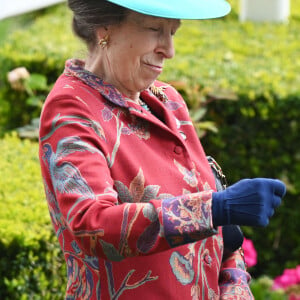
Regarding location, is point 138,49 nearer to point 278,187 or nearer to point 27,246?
point 278,187

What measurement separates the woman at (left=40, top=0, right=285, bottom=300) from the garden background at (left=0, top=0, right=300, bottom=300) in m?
1.45

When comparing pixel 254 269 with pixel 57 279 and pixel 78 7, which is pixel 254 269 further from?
pixel 78 7

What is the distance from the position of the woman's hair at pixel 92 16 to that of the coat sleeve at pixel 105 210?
318 mm

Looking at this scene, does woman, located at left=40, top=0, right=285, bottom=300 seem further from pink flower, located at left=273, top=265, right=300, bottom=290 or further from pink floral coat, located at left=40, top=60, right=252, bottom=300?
pink flower, located at left=273, top=265, right=300, bottom=290

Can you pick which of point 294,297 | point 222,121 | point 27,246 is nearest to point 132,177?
point 27,246

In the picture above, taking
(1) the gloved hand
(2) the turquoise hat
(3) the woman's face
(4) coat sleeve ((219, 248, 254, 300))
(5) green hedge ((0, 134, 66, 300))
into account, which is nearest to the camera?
(1) the gloved hand

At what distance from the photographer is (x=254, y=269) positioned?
17.3 feet

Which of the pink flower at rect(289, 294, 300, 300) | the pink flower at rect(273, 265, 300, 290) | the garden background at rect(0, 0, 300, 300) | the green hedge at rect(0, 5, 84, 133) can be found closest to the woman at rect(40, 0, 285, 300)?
the garden background at rect(0, 0, 300, 300)

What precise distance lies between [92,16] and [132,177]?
443 mm

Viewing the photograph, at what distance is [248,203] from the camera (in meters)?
1.76

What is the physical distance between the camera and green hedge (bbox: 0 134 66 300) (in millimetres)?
3379

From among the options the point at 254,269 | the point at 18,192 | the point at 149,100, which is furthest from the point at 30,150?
the point at 149,100

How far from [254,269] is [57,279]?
2.03 meters

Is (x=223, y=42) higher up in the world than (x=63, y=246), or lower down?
lower down
